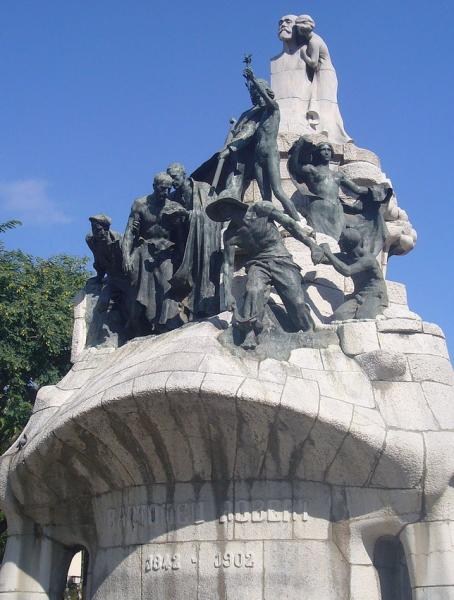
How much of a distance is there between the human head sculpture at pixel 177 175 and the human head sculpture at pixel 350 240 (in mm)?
2392

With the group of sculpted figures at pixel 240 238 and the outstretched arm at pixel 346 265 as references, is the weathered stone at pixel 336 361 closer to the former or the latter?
the group of sculpted figures at pixel 240 238

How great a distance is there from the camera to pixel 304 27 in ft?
50.3

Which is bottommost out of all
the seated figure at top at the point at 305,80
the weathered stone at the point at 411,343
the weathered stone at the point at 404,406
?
the weathered stone at the point at 404,406

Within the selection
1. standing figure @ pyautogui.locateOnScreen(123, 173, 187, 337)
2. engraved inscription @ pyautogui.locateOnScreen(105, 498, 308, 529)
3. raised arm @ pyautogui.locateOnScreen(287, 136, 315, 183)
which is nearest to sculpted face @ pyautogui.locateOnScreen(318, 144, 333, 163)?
raised arm @ pyautogui.locateOnScreen(287, 136, 315, 183)

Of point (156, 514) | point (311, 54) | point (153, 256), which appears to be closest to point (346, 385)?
point (156, 514)

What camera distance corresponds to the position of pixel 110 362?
454 inches

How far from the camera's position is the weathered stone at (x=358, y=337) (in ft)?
33.3

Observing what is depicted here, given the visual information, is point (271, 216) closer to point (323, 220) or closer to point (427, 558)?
point (323, 220)

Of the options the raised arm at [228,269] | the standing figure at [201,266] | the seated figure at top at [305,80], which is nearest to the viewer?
the raised arm at [228,269]

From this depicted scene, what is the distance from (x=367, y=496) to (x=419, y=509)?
1.80ft

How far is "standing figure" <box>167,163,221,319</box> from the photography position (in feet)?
37.0

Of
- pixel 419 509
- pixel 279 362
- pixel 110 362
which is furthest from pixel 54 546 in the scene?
pixel 419 509

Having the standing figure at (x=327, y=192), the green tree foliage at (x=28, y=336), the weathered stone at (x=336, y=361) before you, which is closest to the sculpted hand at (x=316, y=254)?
the weathered stone at (x=336, y=361)

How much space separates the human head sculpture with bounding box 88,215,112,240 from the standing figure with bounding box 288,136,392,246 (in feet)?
9.14
